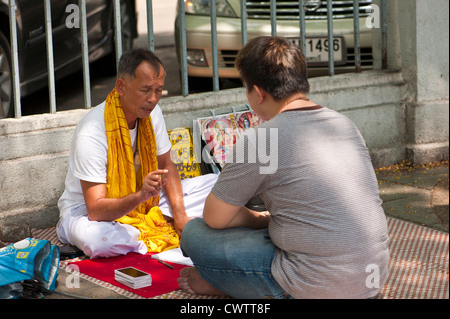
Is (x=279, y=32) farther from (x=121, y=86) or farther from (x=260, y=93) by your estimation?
(x=260, y=93)

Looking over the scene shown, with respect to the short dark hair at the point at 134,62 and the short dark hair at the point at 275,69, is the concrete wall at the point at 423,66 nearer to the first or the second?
the short dark hair at the point at 134,62

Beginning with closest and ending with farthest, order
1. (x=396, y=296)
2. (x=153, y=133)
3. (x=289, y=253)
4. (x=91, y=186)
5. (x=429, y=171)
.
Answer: (x=289, y=253) → (x=396, y=296) → (x=91, y=186) → (x=153, y=133) → (x=429, y=171)

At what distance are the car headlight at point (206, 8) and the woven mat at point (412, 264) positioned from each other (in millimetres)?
2401

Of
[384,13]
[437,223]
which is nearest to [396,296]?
[437,223]

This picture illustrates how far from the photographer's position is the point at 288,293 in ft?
10.6

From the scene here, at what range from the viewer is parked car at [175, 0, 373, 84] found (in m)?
6.01

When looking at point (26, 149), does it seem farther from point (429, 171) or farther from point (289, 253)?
point (429, 171)

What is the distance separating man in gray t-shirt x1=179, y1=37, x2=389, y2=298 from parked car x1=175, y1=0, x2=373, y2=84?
2873mm

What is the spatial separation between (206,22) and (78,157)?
2.41m

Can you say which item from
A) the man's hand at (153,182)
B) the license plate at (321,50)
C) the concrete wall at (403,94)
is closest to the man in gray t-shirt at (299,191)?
the man's hand at (153,182)

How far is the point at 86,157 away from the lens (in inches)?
159

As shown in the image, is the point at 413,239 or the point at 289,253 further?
the point at 413,239

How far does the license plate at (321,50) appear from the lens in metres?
5.98

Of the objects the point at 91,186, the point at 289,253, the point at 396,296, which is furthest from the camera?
the point at 91,186
